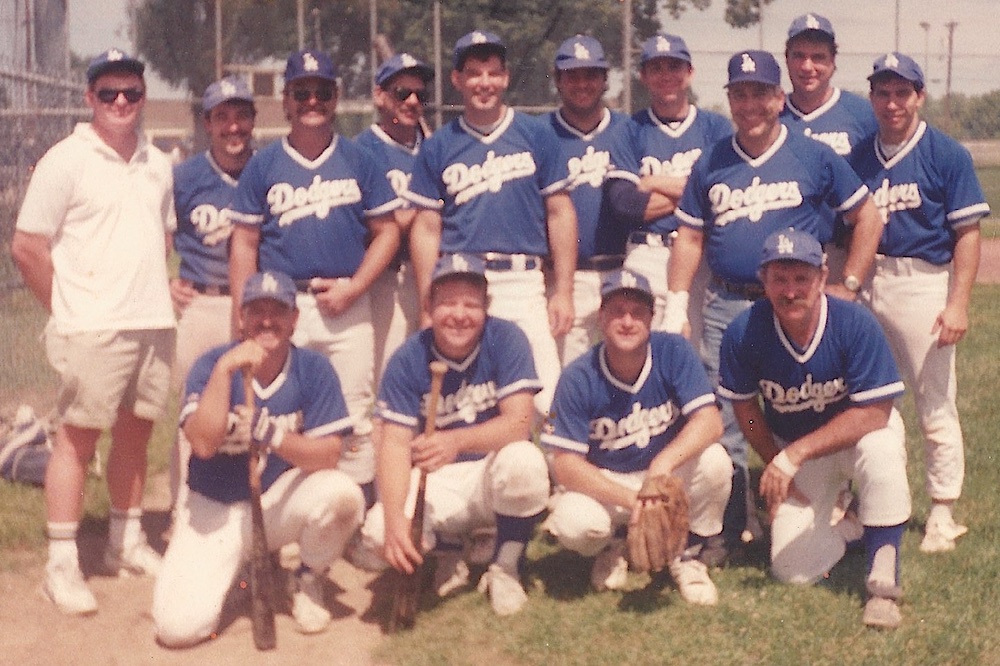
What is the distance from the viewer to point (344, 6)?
33.2 meters

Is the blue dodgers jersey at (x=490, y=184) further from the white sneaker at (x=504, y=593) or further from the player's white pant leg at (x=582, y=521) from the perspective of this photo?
the white sneaker at (x=504, y=593)

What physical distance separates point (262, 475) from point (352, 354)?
0.68m

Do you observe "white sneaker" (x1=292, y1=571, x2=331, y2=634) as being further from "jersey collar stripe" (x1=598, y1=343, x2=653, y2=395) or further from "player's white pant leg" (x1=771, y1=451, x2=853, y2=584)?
"player's white pant leg" (x1=771, y1=451, x2=853, y2=584)

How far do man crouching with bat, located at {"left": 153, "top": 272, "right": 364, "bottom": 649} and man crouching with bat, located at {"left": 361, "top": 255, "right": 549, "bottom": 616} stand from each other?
19 cm

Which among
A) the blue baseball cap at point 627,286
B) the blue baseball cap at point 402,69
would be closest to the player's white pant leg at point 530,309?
the blue baseball cap at point 627,286

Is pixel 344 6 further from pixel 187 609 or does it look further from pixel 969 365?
pixel 187 609

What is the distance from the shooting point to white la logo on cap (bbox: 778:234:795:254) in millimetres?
3938

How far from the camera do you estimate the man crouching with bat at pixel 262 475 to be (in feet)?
13.0

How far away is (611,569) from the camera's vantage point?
14.3ft

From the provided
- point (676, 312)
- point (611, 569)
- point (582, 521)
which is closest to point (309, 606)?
point (582, 521)

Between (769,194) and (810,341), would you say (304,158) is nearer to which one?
(769,194)

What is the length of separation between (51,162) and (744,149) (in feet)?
8.53

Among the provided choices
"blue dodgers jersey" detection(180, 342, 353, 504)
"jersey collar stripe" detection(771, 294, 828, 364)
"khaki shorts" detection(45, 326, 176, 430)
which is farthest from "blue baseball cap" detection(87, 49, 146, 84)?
"jersey collar stripe" detection(771, 294, 828, 364)

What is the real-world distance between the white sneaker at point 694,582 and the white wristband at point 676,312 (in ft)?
3.00
